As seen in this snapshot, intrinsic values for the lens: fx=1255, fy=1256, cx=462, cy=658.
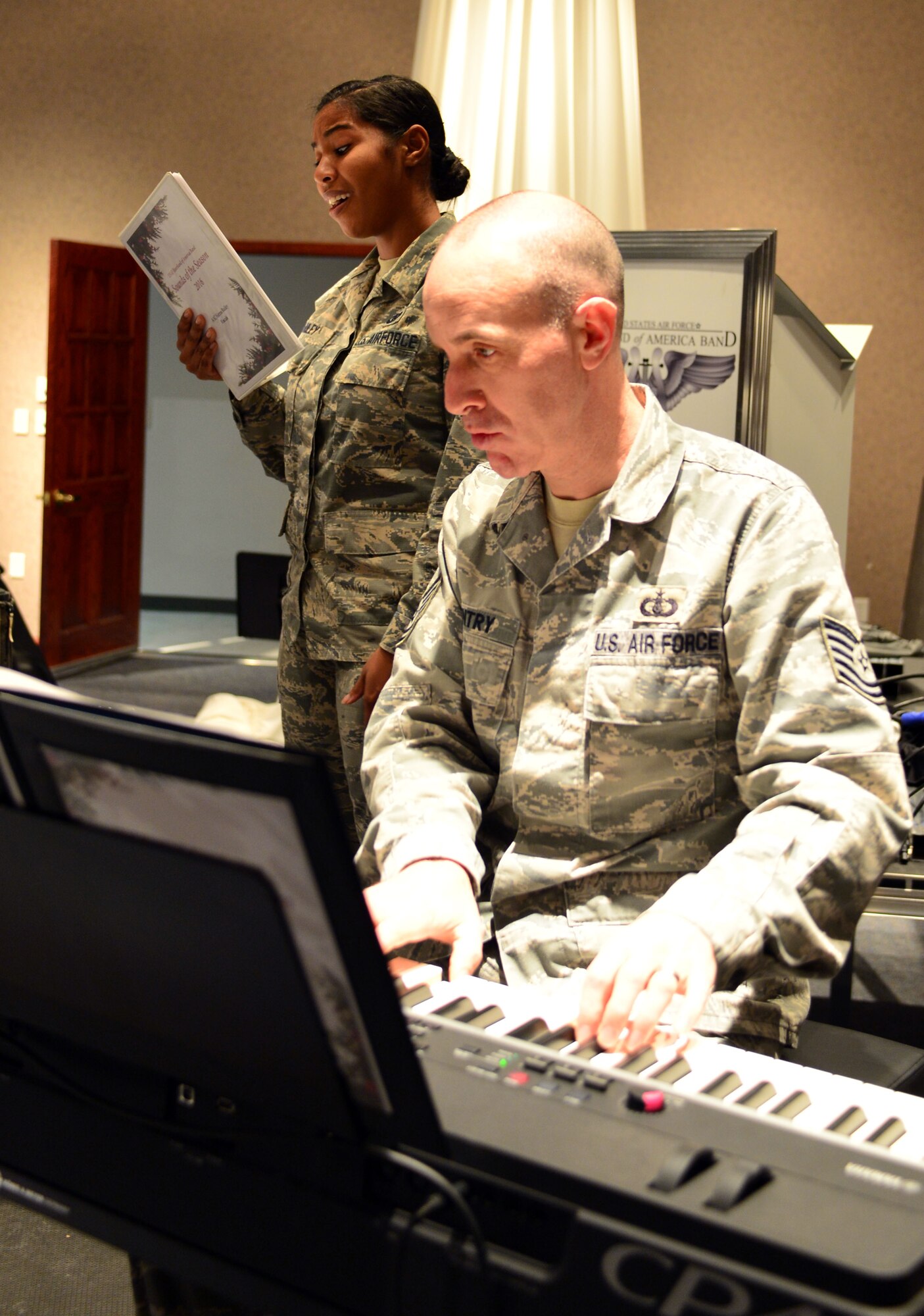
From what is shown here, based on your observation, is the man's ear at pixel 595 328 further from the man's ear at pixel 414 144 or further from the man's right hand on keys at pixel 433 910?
the man's ear at pixel 414 144

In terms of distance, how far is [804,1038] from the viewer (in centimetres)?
125

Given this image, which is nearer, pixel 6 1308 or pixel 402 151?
pixel 6 1308

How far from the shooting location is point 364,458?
2.17 metres

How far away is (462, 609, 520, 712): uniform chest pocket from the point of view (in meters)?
1.25

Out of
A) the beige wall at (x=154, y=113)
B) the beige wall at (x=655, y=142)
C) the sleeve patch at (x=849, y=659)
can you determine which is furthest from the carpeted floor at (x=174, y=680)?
the sleeve patch at (x=849, y=659)

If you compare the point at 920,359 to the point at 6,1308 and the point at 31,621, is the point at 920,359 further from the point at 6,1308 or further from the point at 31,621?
the point at 6,1308

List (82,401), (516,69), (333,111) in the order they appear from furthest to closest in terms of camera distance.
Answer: (82,401) < (516,69) < (333,111)

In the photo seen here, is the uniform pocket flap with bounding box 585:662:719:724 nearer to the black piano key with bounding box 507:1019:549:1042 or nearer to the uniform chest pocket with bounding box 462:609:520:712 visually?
the uniform chest pocket with bounding box 462:609:520:712

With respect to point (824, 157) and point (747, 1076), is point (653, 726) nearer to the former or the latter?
point (747, 1076)

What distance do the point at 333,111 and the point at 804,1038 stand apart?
5.46 ft

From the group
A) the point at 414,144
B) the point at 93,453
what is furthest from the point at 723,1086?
the point at 93,453

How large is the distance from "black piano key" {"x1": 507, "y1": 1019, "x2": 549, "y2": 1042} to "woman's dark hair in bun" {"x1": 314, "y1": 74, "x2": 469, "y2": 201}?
172cm

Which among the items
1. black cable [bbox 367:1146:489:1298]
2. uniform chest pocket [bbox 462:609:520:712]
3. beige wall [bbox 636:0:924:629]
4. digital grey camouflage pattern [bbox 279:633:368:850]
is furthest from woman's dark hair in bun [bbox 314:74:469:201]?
beige wall [bbox 636:0:924:629]

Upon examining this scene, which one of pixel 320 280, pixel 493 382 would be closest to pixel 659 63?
pixel 320 280
